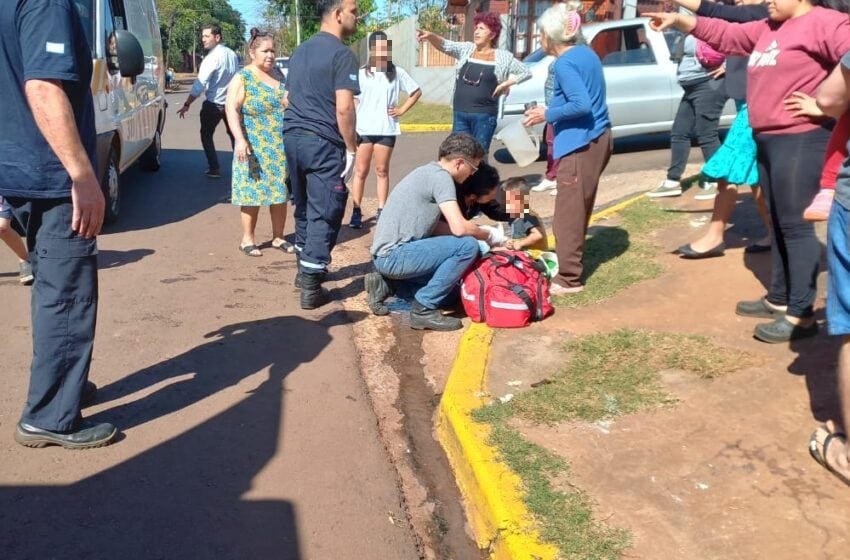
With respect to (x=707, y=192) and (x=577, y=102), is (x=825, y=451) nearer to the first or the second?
(x=577, y=102)

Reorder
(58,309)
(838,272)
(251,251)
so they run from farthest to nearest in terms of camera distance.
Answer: (251,251) < (58,309) < (838,272)

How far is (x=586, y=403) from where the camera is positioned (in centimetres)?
380

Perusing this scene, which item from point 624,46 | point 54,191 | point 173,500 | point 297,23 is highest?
point 297,23

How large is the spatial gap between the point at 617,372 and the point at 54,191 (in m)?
2.79

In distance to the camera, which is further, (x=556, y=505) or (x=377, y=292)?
(x=377, y=292)

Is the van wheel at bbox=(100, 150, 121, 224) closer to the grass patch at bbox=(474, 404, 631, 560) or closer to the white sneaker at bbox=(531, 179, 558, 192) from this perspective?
the white sneaker at bbox=(531, 179, 558, 192)

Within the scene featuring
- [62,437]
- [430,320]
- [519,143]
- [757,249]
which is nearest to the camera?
[62,437]

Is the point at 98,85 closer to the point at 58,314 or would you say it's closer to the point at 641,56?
the point at 58,314

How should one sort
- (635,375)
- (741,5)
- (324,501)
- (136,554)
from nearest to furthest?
(136,554)
(324,501)
(635,375)
(741,5)

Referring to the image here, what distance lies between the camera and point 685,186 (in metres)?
8.16

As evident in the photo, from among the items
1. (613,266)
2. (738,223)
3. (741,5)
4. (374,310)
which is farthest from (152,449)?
(738,223)

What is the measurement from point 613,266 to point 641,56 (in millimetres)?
5824

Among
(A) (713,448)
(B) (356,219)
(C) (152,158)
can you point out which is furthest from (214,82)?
(A) (713,448)

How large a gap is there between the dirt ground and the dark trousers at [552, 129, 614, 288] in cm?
66
